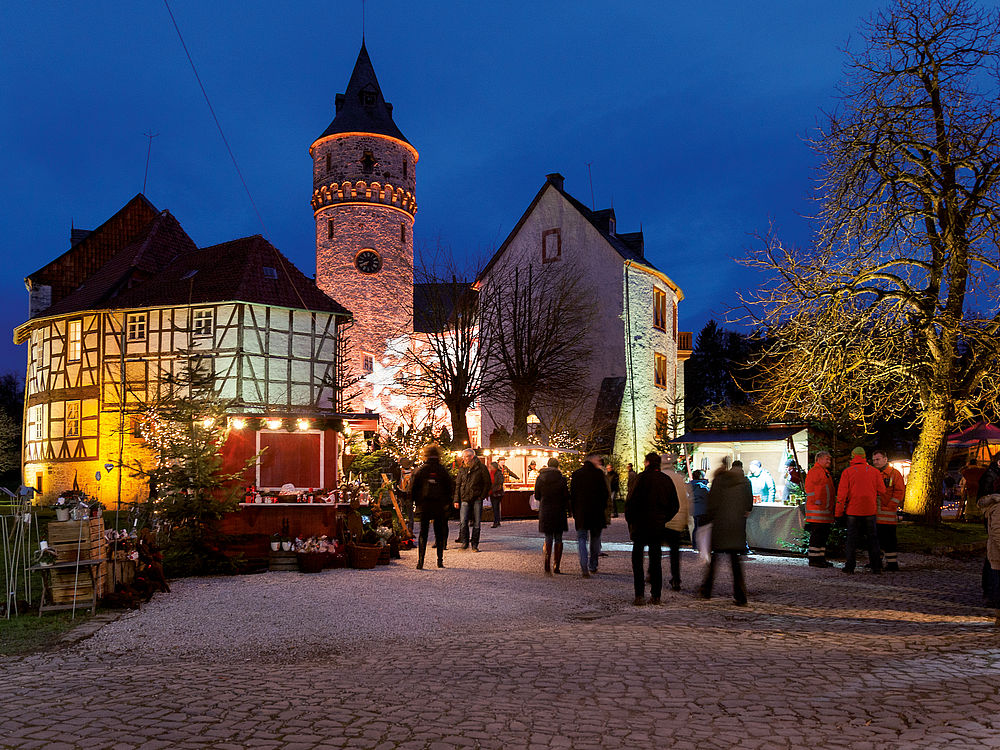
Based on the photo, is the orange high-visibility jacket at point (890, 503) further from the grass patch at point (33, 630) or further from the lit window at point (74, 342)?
the lit window at point (74, 342)

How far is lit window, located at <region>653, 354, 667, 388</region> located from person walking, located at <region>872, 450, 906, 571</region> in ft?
76.1

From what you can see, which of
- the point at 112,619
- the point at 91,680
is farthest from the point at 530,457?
the point at 91,680

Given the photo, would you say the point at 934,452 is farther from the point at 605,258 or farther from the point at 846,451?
the point at 605,258

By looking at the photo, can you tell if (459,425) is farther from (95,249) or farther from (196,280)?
(95,249)

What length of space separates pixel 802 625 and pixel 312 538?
763cm

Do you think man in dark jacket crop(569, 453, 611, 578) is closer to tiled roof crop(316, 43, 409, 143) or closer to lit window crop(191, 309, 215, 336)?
lit window crop(191, 309, 215, 336)

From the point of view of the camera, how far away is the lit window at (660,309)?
37.4 metres

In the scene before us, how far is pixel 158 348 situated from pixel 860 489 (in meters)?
25.0

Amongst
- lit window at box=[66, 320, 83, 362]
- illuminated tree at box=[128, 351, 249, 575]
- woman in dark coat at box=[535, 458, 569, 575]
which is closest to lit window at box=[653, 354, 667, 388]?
lit window at box=[66, 320, 83, 362]

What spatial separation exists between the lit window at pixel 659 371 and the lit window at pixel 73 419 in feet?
72.7

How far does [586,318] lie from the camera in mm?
36562

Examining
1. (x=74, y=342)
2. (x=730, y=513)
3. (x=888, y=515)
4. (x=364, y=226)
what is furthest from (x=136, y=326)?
(x=730, y=513)

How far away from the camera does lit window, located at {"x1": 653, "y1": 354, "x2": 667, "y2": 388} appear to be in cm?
3688

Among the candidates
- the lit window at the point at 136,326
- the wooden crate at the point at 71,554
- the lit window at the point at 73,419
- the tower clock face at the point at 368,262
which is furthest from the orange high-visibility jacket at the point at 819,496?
the tower clock face at the point at 368,262
